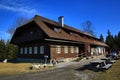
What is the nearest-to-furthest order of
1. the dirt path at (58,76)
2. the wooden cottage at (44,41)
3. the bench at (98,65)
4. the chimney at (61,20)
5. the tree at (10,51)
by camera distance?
the dirt path at (58,76), the bench at (98,65), the wooden cottage at (44,41), the chimney at (61,20), the tree at (10,51)

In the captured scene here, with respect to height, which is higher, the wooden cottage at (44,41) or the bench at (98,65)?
the wooden cottage at (44,41)

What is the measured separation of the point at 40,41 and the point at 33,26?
3.74 metres

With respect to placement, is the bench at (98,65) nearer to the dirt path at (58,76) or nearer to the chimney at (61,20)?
the dirt path at (58,76)

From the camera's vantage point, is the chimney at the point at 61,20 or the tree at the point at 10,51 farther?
the tree at the point at 10,51

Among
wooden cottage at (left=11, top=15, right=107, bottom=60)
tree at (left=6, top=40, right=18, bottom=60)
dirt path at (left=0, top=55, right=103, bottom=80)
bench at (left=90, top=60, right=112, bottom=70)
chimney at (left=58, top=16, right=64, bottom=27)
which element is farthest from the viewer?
tree at (left=6, top=40, right=18, bottom=60)

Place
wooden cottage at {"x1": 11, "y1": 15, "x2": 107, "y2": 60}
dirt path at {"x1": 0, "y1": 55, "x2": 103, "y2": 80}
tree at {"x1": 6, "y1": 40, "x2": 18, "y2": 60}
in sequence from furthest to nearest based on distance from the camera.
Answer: tree at {"x1": 6, "y1": 40, "x2": 18, "y2": 60}, wooden cottage at {"x1": 11, "y1": 15, "x2": 107, "y2": 60}, dirt path at {"x1": 0, "y1": 55, "x2": 103, "y2": 80}

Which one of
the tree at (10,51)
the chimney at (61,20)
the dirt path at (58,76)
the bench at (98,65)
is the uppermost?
the chimney at (61,20)

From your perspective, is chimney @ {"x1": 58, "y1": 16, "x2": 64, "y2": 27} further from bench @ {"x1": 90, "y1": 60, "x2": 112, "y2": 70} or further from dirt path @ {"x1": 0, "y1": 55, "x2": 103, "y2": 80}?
dirt path @ {"x1": 0, "y1": 55, "x2": 103, "y2": 80}

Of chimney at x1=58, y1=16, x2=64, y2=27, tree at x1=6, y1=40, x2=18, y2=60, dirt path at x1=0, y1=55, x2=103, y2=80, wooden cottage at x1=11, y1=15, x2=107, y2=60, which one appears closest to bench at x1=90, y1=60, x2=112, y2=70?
dirt path at x1=0, y1=55, x2=103, y2=80

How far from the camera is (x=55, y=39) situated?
25.8 meters

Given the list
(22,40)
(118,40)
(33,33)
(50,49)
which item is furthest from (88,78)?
(118,40)

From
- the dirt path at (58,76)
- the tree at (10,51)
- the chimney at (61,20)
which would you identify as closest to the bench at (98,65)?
the dirt path at (58,76)

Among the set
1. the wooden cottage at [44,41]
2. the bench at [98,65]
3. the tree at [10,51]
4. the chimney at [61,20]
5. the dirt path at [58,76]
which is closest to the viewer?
the dirt path at [58,76]

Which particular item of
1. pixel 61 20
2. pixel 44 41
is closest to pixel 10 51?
pixel 61 20
